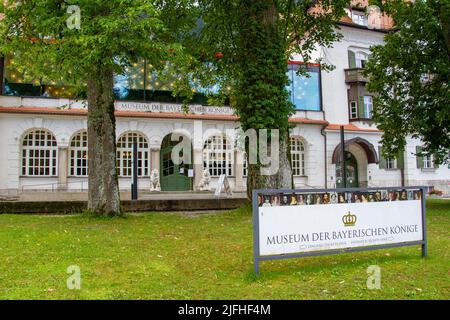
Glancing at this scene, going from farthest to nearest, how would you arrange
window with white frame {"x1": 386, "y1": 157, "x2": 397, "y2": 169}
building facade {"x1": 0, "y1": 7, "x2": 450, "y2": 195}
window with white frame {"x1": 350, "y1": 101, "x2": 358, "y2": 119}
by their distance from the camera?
window with white frame {"x1": 386, "y1": 157, "x2": 397, "y2": 169} → window with white frame {"x1": 350, "y1": 101, "x2": 358, "y2": 119} → building facade {"x1": 0, "y1": 7, "x2": 450, "y2": 195}

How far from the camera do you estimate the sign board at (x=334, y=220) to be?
6047 mm

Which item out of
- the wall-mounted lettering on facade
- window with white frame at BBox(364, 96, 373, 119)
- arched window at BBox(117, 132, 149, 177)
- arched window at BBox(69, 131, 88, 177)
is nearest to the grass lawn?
arched window at BBox(69, 131, 88, 177)

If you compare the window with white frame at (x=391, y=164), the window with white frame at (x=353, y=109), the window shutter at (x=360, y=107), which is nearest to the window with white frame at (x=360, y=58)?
the window shutter at (x=360, y=107)

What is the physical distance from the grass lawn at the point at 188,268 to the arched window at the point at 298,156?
71.3 feet

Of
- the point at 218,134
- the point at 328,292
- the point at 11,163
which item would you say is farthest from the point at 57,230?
the point at 218,134

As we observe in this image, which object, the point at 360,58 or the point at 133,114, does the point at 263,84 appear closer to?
the point at 133,114

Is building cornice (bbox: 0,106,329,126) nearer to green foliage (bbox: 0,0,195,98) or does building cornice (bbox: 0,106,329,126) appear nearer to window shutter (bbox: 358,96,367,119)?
window shutter (bbox: 358,96,367,119)

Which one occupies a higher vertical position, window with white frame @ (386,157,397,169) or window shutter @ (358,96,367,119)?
window shutter @ (358,96,367,119)

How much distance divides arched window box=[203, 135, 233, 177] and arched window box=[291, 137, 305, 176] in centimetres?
486

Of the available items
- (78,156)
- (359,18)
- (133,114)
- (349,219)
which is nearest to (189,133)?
(133,114)

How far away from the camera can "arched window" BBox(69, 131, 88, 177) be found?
27891mm

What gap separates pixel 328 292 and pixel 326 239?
1155 millimetres

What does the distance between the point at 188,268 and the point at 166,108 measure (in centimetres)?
2351

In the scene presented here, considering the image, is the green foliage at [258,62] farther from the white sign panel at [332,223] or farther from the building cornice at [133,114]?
the building cornice at [133,114]
